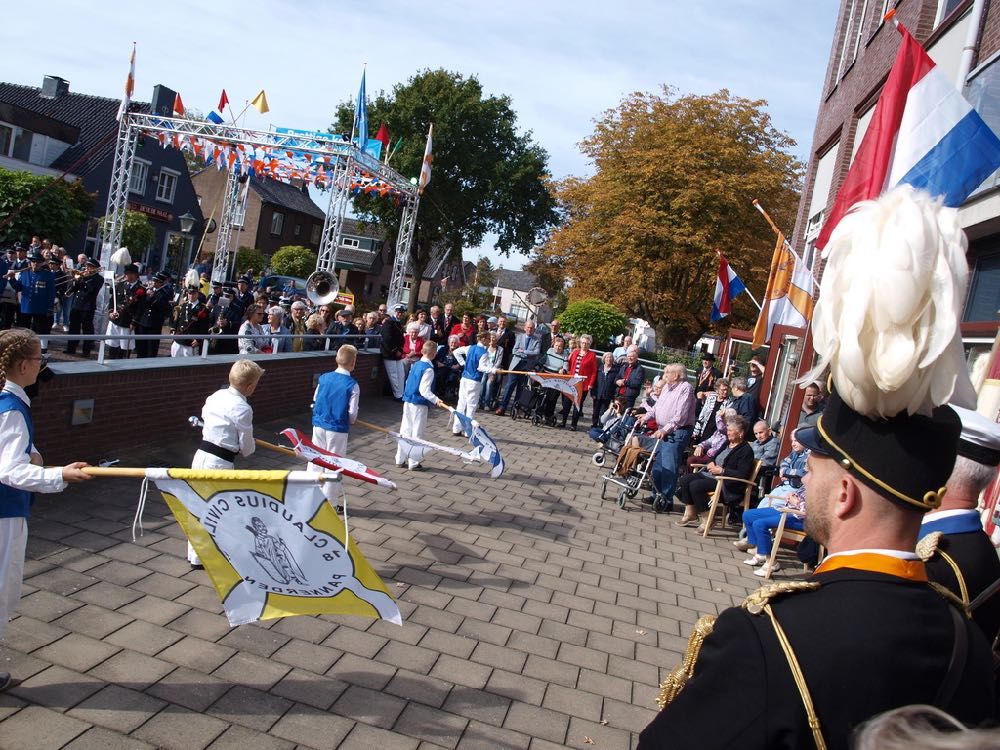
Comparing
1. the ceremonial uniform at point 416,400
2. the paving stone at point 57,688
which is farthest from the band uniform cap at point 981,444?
the ceremonial uniform at point 416,400

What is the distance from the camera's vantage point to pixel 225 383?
9.74 meters

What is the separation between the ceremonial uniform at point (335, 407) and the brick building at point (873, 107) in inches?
243

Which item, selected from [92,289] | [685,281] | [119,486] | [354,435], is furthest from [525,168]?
[119,486]

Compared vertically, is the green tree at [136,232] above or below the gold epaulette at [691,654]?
above

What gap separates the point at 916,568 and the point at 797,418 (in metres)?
10.3

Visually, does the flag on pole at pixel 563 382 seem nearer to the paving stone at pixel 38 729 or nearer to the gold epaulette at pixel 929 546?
the paving stone at pixel 38 729

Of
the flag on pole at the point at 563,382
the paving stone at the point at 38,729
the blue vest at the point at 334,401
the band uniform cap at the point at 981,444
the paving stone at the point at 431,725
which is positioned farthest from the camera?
the flag on pole at the point at 563,382

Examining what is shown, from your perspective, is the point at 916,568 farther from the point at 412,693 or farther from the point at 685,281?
the point at 685,281

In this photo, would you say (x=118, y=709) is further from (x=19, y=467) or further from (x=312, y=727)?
(x=19, y=467)

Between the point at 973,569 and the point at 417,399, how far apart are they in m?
8.37

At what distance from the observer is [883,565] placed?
1648 millimetres

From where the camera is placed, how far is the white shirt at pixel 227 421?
569 centimetres

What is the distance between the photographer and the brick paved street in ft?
12.8

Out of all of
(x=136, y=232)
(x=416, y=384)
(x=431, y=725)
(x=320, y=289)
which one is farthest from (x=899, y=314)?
(x=136, y=232)
